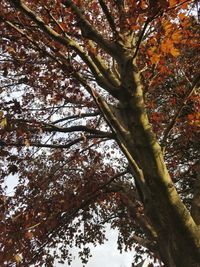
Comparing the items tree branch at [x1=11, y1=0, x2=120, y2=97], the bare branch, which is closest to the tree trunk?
tree branch at [x1=11, y1=0, x2=120, y2=97]

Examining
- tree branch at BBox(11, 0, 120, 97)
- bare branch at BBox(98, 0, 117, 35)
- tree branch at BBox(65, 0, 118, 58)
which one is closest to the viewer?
tree branch at BBox(11, 0, 120, 97)

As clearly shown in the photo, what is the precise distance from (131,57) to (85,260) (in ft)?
37.0

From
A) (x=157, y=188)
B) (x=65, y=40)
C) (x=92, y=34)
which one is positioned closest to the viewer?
(x=65, y=40)

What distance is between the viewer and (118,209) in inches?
525

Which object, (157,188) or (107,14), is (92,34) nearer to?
(107,14)

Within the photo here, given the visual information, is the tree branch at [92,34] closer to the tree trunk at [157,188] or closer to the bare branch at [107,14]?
the bare branch at [107,14]

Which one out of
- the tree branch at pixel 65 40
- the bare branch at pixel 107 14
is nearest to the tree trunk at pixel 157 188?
the tree branch at pixel 65 40

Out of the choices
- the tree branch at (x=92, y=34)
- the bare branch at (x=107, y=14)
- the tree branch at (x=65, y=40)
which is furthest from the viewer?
the tree branch at (x=92, y=34)

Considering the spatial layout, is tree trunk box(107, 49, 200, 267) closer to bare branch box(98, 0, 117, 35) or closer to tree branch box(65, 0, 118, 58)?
tree branch box(65, 0, 118, 58)

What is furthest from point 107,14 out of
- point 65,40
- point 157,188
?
point 157,188

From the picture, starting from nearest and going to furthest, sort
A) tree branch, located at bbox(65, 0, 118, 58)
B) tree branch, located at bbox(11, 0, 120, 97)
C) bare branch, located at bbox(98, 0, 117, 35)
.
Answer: tree branch, located at bbox(11, 0, 120, 97) → bare branch, located at bbox(98, 0, 117, 35) → tree branch, located at bbox(65, 0, 118, 58)

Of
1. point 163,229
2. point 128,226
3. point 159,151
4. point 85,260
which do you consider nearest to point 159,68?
point 159,151

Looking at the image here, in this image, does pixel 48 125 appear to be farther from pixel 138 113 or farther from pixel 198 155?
pixel 198 155

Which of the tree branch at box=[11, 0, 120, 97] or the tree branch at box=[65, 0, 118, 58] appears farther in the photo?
the tree branch at box=[65, 0, 118, 58]
